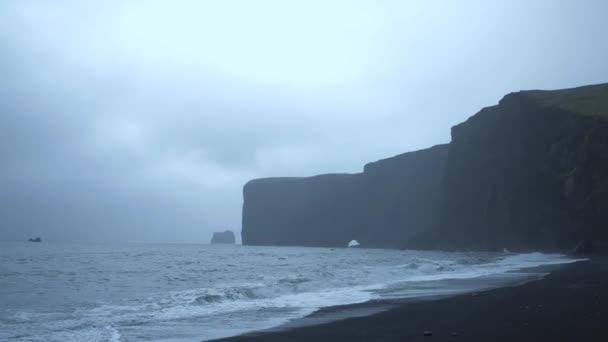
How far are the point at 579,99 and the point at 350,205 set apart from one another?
205 feet

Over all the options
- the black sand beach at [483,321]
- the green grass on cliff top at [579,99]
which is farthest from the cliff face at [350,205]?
the black sand beach at [483,321]

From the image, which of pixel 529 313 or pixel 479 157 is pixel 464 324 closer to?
pixel 529 313

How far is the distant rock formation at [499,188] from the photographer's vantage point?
50344 millimetres

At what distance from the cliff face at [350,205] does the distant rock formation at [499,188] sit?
233 millimetres

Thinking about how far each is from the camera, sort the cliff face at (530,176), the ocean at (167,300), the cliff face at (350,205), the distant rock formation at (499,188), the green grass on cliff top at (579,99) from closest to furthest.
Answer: the ocean at (167,300) < the cliff face at (530,176) < the distant rock formation at (499,188) < the green grass on cliff top at (579,99) < the cliff face at (350,205)

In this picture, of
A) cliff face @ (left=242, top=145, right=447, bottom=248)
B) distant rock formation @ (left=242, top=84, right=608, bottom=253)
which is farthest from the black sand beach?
cliff face @ (left=242, top=145, right=447, bottom=248)

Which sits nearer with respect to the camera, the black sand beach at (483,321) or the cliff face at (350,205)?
the black sand beach at (483,321)

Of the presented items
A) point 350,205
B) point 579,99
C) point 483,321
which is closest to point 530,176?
point 579,99

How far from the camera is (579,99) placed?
5797 cm

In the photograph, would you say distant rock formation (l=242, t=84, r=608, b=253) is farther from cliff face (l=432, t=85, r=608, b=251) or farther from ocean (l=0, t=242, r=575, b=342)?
ocean (l=0, t=242, r=575, b=342)

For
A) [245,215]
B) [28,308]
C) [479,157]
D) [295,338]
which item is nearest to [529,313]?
[295,338]

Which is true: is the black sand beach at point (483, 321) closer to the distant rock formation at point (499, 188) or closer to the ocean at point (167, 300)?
the ocean at point (167, 300)

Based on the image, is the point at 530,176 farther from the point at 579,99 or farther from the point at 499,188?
the point at 579,99

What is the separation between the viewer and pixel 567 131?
2141 inches
